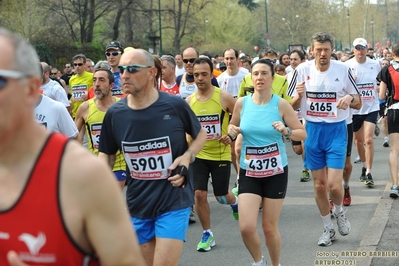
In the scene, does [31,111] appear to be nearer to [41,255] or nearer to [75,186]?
[75,186]

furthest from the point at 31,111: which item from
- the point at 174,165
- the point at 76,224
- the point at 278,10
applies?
the point at 278,10

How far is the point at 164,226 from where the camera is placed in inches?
198

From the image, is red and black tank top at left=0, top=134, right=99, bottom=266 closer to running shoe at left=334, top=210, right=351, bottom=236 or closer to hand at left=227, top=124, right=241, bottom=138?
hand at left=227, top=124, right=241, bottom=138

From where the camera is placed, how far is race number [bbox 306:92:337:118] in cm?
795

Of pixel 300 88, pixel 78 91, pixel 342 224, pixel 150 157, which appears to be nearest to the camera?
pixel 150 157

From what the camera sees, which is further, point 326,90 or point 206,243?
point 326,90

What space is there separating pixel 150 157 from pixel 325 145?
319 cm

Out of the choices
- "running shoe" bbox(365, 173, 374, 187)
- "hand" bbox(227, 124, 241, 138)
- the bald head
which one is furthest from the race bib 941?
"running shoe" bbox(365, 173, 374, 187)

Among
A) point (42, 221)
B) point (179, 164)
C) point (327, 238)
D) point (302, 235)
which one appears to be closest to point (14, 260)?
point (42, 221)

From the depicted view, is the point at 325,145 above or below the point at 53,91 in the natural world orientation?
below

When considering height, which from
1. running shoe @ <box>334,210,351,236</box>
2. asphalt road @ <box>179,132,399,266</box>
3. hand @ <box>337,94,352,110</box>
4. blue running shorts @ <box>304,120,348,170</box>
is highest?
hand @ <box>337,94,352,110</box>

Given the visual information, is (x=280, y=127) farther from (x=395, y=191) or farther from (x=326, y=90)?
(x=395, y=191)

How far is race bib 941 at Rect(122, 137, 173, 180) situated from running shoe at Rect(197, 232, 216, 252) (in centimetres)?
272

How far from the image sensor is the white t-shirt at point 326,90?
7961 mm
